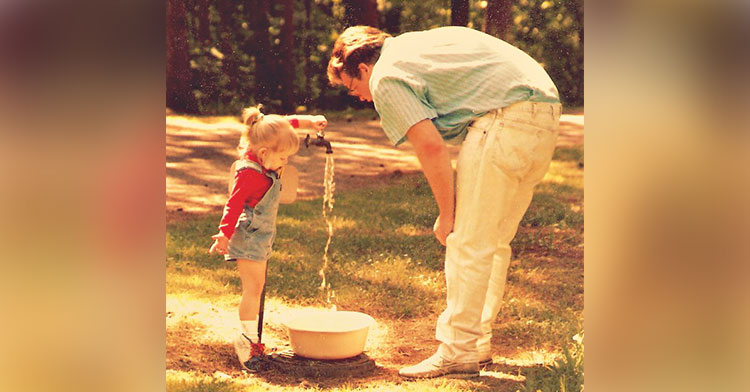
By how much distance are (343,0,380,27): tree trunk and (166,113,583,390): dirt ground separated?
91 centimetres

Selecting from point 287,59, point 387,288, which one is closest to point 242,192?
point 387,288

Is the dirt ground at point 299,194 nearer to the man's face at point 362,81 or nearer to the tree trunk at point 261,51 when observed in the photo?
the tree trunk at point 261,51

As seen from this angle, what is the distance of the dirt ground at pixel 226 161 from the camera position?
618 cm

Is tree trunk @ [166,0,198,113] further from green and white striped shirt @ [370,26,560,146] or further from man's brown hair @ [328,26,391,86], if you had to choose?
green and white striped shirt @ [370,26,560,146]

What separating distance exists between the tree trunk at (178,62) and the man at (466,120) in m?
2.20

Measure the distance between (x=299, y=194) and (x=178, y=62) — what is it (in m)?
1.41

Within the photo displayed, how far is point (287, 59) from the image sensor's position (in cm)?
625

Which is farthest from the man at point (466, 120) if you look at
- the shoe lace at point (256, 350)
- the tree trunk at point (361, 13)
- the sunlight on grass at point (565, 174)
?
the sunlight on grass at point (565, 174)

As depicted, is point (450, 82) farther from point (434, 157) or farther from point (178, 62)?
point (178, 62)

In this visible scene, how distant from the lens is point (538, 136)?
339 centimetres
